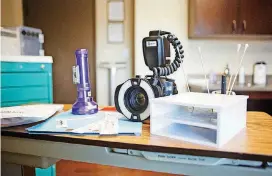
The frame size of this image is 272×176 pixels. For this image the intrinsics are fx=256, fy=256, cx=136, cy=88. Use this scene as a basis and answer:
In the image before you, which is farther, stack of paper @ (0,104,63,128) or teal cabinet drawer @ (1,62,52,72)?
teal cabinet drawer @ (1,62,52,72)

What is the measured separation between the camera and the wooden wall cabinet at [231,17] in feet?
8.00

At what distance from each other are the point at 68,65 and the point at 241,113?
2719 millimetres

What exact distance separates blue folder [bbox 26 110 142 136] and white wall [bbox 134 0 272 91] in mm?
1679

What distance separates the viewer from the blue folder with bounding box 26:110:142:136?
0.84 meters

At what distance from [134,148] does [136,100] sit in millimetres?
279

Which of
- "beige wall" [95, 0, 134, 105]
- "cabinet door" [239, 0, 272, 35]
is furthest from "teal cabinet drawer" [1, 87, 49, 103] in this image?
"cabinet door" [239, 0, 272, 35]

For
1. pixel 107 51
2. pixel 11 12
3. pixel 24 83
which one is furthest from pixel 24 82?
pixel 11 12

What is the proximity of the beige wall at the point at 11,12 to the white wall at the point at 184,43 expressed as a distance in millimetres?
1572

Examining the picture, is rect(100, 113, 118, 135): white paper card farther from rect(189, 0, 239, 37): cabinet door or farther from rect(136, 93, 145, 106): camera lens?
rect(189, 0, 239, 37): cabinet door

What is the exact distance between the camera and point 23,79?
216 cm

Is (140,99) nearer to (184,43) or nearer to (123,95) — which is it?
(123,95)

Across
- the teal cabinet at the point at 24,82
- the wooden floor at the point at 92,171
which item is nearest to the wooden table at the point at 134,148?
the teal cabinet at the point at 24,82

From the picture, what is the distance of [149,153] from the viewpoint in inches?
29.3

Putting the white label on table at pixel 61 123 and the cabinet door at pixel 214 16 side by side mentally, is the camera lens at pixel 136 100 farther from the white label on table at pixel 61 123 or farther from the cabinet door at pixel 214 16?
the cabinet door at pixel 214 16
